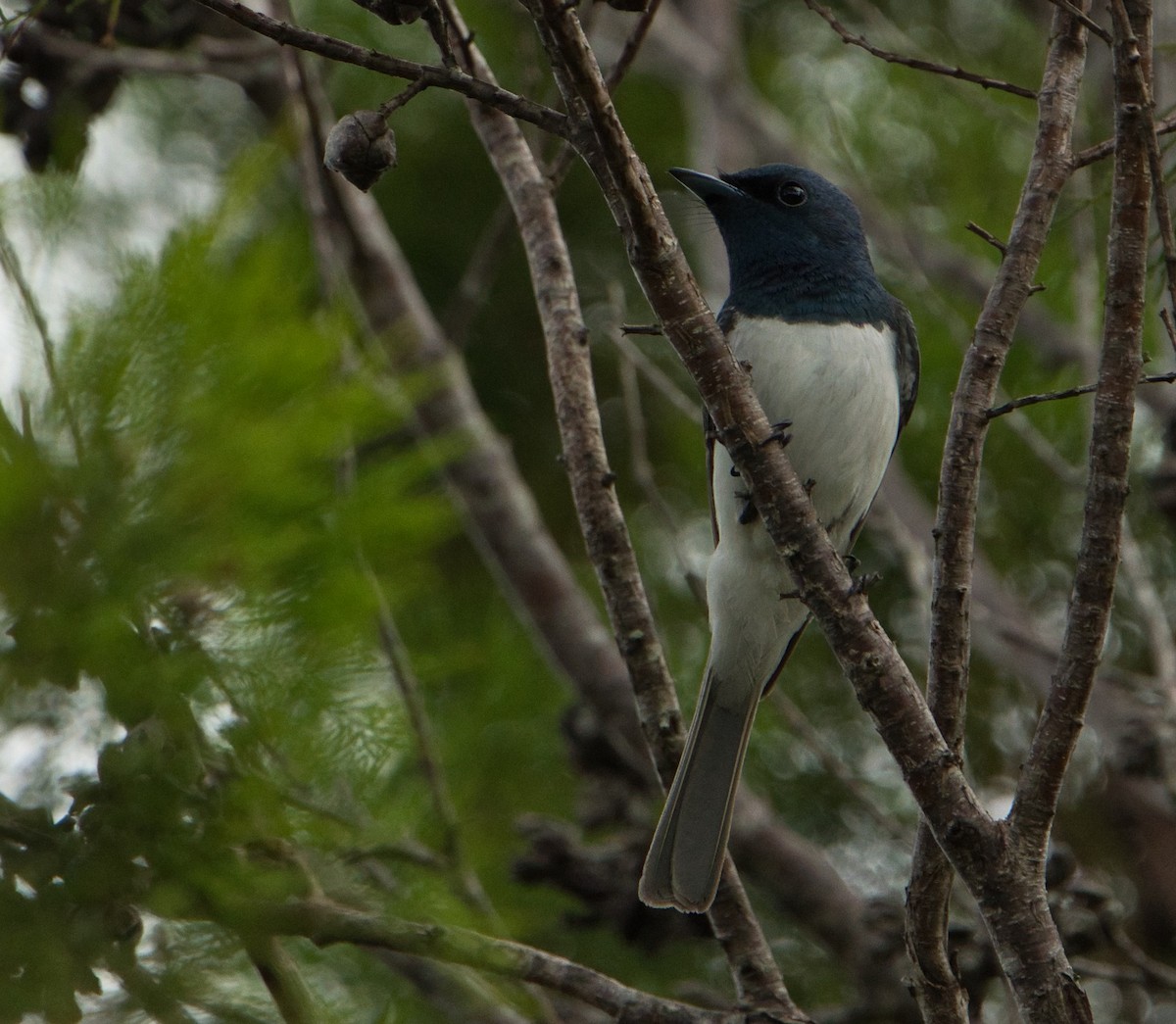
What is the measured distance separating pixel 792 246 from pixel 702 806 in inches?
67.7

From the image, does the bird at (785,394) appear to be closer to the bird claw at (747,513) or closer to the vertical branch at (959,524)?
the bird claw at (747,513)

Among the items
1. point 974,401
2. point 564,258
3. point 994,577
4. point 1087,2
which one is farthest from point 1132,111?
point 994,577

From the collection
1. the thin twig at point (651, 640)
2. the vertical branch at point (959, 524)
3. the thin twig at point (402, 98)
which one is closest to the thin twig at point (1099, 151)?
the vertical branch at point (959, 524)

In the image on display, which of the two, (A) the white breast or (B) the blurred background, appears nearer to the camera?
(B) the blurred background

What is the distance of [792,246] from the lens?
4.11 meters

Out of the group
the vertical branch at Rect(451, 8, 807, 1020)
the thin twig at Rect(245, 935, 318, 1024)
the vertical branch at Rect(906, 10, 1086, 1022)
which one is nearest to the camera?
the thin twig at Rect(245, 935, 318, 1024)

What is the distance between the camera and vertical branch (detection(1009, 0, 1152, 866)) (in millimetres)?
2154

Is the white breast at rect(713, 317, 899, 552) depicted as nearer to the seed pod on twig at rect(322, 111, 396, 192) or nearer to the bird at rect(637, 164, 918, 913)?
the bird at rect(637, 164, 918, 913)

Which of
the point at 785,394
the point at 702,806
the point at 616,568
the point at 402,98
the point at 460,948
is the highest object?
the point at 785,394

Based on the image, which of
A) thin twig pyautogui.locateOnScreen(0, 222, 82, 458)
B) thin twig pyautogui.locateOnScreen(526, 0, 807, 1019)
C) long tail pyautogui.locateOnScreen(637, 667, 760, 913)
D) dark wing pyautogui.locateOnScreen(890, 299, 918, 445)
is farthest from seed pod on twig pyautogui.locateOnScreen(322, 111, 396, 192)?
dark wing pyautogui.locateOnScreen(890, 299, 918, 445)

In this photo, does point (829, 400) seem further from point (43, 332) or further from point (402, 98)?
point (43, 332)

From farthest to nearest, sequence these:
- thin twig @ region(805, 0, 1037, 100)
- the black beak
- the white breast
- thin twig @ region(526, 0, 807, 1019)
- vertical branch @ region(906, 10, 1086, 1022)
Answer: the black beak → the white breast → thin twig @ region(805, 0, 1037, 100) → vertical branch @ region(906, 10, 1086, 1022) → thin twig @ region(526, 0, 807, 1019)

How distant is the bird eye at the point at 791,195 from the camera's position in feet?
13.8

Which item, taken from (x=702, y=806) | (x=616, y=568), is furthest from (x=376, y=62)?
(x=702, y=806)
